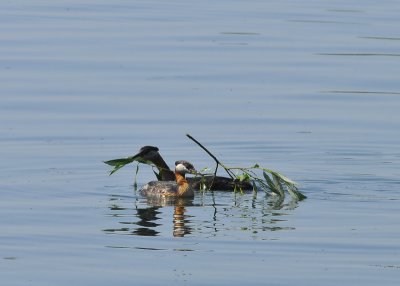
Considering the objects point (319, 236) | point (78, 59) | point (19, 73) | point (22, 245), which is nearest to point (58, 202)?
point (22, 245)

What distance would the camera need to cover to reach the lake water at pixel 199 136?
12445 mm

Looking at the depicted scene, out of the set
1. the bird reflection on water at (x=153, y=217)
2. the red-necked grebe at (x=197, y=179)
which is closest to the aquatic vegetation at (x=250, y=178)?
the red-necked grebe at (x=197, y=179)

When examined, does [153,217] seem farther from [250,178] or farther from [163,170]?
[163,170]

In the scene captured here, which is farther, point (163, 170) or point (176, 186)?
→ point (163, 170)

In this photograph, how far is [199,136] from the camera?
19.0m

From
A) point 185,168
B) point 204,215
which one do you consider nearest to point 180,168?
point 185,168

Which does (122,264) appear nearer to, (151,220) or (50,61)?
(151,220)

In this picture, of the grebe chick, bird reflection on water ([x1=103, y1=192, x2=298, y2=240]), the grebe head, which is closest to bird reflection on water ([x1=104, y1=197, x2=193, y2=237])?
bird reflection on water ([x1=103, y1=192, x2=298, y2=240])

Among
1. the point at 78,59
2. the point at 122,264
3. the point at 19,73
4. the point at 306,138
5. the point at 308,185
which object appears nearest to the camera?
the point at 122,264

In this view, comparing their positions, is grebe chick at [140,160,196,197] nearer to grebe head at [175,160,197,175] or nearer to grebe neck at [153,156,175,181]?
grebe head at [175,160,197,175]

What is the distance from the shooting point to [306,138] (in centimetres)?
1875

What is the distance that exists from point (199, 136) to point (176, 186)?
8.83 feet

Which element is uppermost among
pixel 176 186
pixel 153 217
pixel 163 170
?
pixel 163 170

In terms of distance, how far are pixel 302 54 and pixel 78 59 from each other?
4128 millimetres
